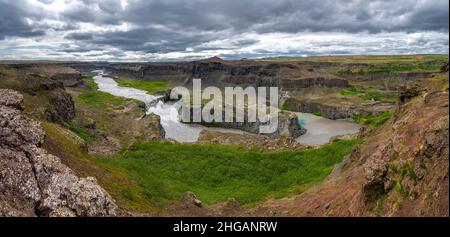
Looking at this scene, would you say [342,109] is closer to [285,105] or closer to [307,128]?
[307,128]

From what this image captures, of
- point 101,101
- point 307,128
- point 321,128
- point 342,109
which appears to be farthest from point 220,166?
point 101,101

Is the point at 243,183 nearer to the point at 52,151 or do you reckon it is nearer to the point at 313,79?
the point at 52,151

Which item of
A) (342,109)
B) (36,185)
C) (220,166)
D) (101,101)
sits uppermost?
(36,185)

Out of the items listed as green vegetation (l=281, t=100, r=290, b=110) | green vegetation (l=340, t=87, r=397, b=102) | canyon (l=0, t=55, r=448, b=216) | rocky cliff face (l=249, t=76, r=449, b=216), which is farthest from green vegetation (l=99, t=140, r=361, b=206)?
green vegetation (l=340, t=87, r=397, b=102)
